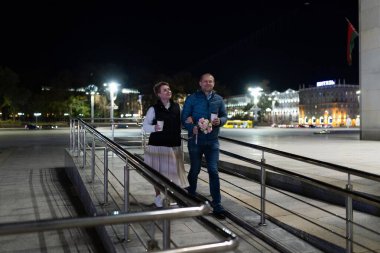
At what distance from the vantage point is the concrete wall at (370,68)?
19109 millimetres

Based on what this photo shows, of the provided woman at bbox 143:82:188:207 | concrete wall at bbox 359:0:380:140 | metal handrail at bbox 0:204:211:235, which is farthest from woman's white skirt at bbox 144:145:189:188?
concrete wall at bbox 359:0:380:140

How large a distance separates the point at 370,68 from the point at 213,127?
676 inches

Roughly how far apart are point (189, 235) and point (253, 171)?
4935 millimetres

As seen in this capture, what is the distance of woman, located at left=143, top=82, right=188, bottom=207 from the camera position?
4.88 meters

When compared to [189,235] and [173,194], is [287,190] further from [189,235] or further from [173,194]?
[173,194]

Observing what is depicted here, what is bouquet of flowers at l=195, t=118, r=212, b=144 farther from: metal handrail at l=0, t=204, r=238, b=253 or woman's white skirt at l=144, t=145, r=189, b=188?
metal handrail at l=0, t=204, r=238, b=253

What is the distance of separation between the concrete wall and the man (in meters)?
16.5

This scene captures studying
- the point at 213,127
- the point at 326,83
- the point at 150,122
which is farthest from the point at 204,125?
the point at 326,83

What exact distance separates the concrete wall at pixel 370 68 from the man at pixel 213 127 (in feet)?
54.2

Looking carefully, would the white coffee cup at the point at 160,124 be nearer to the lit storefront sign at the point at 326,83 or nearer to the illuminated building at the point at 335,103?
the illuminated building at the point at 335,103

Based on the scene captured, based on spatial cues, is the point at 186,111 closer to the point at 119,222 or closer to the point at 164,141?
the point at 164,141

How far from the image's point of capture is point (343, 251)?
13.3ft

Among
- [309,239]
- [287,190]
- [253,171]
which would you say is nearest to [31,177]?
[253,171]

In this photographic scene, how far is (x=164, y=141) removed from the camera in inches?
193
